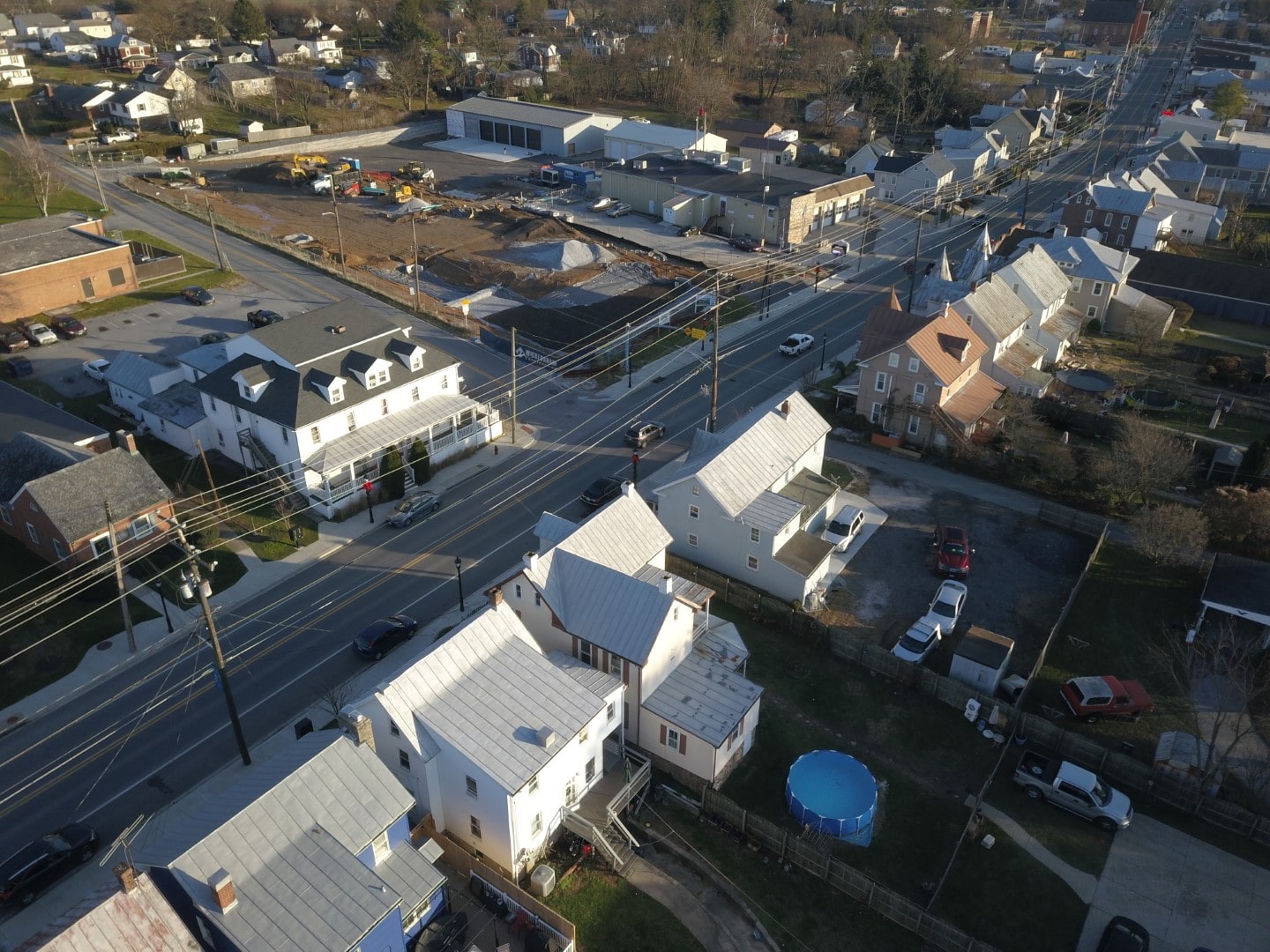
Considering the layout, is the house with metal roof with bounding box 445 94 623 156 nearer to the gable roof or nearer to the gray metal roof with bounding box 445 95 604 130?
the gray metal roof with bounding box 445 95 604 130

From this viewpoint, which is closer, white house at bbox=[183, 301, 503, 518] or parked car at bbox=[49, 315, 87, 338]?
white house at bbox=[183, 301, 503, 518]

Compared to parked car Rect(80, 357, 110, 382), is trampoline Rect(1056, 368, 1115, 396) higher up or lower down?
lower down

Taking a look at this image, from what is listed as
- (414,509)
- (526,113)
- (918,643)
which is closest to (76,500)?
(414,509)

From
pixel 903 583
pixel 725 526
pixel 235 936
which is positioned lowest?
pixel 903 583

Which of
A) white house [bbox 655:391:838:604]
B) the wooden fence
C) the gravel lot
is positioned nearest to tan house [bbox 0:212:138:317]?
white house [bbox 655:391:838:604]

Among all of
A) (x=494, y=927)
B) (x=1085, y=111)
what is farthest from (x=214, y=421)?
(x=1085, y=111)

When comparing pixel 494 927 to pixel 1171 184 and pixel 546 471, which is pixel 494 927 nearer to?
pixel 546 471

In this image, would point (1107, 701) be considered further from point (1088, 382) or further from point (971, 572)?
point (1088, 382)

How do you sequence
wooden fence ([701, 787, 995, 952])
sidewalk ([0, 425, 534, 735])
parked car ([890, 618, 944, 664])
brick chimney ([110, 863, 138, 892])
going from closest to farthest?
1. brick chimney ([110, 863, 138, 892])
2. wooden fence ([701, 787, 995, 952])
3. sidewalk ([0, 425, 534, 735])
4. parked car ([890, 618, 944, 664])
